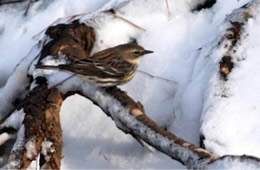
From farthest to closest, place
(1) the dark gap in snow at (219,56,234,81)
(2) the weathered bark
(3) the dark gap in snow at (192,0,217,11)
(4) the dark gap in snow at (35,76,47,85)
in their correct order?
(3) the dark gap in snow at (192,0,217,11), (4) the dark gap in snow at (35,76,47,85), (1) the dark gap in snow at (219,56,234,81), (2) the weathered bark

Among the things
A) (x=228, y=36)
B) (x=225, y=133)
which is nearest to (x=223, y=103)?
(x=225, y=133)

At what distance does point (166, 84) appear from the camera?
13.4ft

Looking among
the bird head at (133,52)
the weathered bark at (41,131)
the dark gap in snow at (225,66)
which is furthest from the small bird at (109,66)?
the dark gap in snow at (225,66)

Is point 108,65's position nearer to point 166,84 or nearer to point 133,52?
point 133,52

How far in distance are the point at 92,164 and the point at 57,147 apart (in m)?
0.29

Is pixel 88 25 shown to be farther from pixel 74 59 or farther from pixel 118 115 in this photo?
pixel 118 115

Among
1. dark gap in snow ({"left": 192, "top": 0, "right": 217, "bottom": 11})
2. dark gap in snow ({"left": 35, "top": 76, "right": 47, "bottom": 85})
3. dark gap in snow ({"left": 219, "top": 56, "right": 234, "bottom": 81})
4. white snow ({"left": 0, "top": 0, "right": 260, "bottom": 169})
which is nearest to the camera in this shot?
white snow ({"left": 0, "top": 0, "right": 260, "bottom": 169})

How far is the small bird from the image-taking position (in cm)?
401

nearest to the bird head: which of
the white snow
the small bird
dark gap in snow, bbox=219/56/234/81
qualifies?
the small bird

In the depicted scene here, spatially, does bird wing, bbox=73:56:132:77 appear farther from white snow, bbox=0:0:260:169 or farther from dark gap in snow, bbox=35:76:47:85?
dark gap in snow, bbox=35:76:47:85

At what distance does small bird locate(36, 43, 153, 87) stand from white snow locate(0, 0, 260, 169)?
0.08 meters

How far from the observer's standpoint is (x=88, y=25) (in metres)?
4.44

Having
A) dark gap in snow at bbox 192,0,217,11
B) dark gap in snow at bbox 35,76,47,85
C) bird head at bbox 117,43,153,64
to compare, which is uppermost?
dark gap in snow at bbox 35,76,47,85

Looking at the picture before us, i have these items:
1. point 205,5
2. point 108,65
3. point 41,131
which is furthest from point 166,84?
point 41,131
